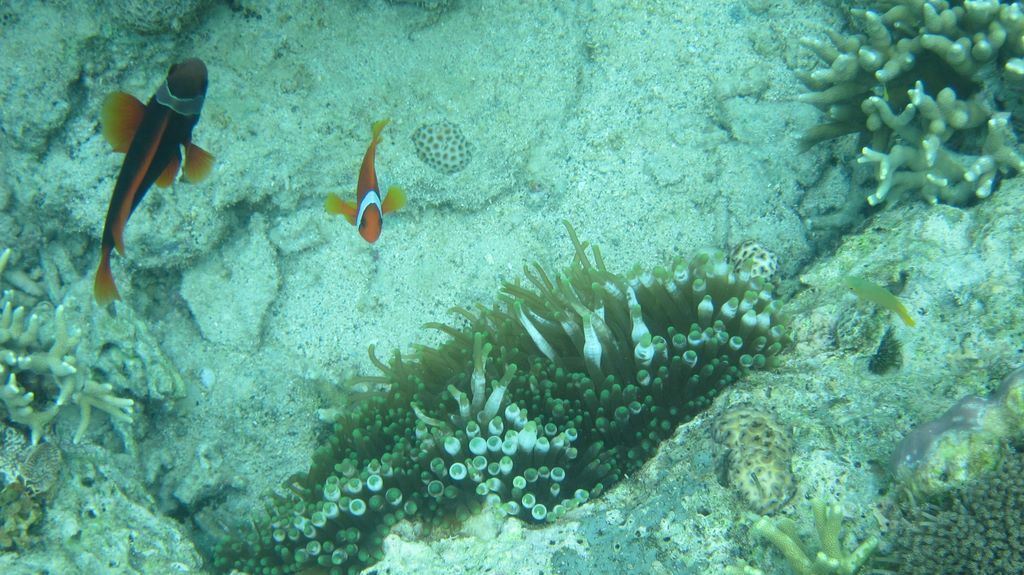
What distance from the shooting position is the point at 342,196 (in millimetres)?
4492

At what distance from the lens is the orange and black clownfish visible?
2.59 m

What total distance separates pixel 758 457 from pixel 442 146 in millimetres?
2974

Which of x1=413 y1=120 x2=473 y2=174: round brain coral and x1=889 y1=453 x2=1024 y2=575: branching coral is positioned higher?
x1=413 y1=120 x2=473 y2=174: round brain coral

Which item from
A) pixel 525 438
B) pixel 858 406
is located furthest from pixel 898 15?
pixel 525 438

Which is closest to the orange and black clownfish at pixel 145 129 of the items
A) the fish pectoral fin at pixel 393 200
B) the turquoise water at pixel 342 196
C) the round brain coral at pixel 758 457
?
the fish pectoral fin at pixel 393 200

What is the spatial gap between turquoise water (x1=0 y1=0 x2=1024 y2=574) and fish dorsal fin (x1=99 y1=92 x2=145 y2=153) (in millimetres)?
1447

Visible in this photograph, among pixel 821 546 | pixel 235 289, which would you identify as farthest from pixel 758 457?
pixel 235 289

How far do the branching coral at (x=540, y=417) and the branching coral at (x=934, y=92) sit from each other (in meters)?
1.22

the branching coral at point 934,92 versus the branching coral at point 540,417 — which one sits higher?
the branching coral at point 934,92

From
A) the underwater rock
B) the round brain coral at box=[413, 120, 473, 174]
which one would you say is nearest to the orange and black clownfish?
the underwater rock

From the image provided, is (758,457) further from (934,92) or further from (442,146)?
(442,146)

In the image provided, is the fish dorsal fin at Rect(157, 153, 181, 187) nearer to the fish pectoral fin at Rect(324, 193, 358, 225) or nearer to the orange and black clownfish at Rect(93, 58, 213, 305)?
the orange and black clownfish at Rect(93, 58, 213, 305)

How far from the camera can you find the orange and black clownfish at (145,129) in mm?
2588

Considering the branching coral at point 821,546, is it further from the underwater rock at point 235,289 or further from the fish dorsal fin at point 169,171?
the underwater rock at point 235,289
